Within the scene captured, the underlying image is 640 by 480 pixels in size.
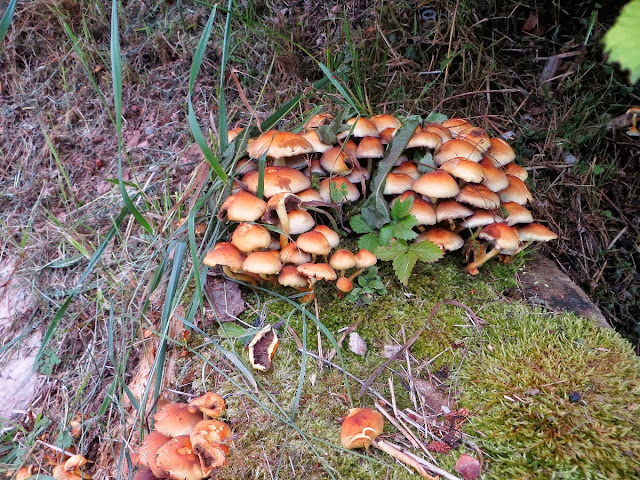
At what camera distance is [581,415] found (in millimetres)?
1745

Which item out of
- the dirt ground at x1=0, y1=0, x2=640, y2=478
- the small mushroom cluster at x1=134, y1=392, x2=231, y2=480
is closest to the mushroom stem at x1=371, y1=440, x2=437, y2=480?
the small mushroom cluster at x1=134, y1=392, x2=231, y2=480

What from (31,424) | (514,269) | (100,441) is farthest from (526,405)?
(31,424)

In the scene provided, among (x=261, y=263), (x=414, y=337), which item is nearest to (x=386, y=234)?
(x=414, y=337)

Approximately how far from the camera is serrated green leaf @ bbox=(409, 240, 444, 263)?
2.20 m

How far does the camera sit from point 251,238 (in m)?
2.20

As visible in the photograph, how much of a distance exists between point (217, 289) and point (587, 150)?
10.5 feet

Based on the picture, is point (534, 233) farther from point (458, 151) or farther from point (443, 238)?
point (458, 151)

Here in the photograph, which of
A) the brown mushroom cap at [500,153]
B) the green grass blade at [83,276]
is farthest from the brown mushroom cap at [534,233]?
the green grass blade at [83,276]

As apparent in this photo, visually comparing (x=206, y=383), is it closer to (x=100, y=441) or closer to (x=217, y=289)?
(x=217, y=289)

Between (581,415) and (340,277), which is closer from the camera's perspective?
(581,415)

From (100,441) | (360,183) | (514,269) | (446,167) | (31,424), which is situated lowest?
(31,424)

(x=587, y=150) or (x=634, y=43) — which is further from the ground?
(x=634, y=43)

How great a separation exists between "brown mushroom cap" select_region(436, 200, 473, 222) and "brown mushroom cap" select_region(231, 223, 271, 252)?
990 millimetres

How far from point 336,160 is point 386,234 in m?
0.55
